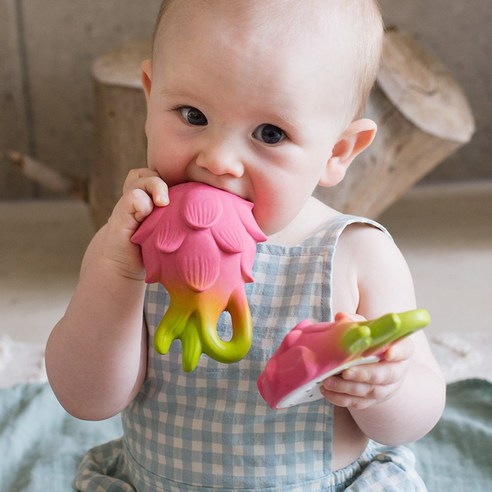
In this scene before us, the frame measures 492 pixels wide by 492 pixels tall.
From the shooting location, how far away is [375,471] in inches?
34.4

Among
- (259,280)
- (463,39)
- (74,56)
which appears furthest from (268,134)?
(463,39)

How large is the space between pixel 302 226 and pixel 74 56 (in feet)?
4.37

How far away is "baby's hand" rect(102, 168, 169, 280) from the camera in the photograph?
726mm

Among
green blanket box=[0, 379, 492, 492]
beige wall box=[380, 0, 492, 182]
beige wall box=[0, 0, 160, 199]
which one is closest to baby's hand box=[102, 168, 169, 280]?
green blanket box=[0, 379, 492, 492]

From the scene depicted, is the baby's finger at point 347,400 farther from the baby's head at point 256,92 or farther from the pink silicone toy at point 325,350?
the baby's head at point 256,92

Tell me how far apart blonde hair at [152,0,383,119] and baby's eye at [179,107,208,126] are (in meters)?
0.09

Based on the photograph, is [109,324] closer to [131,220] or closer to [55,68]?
[131,220]

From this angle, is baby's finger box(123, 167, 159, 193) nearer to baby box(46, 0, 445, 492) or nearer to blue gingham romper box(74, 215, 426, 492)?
baby box(46, 0, 445, 492)

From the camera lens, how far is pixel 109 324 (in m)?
0.78

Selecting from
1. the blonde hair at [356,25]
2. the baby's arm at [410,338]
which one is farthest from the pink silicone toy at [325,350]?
the blonde hair at [356,25]

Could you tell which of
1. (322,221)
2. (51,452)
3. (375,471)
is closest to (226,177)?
(322,221)

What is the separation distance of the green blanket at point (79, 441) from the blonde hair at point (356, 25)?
1.72ft

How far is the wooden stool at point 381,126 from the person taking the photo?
161cm

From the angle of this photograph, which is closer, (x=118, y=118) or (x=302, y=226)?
(x=302, y=226)
